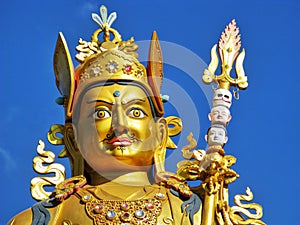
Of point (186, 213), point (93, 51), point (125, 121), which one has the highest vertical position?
point (93, 51)

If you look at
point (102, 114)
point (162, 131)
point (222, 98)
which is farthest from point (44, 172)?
point (222, 98)

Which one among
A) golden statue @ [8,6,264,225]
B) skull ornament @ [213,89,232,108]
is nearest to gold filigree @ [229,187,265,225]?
golden statue @ [8,6,264,225]

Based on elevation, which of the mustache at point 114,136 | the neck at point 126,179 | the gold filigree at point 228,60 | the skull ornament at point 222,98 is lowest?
the neck at point 126,179

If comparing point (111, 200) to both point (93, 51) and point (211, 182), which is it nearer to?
point (211, 182)

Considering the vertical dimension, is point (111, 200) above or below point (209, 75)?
below

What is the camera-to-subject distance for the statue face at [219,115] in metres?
12.3

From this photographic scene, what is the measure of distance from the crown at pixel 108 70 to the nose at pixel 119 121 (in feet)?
1.26

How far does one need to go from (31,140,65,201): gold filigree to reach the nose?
737 mm

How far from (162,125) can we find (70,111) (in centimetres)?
88

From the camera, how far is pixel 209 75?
12.5m

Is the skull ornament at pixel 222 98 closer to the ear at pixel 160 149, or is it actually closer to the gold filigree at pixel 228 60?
the gold filigree at pixel 228 60

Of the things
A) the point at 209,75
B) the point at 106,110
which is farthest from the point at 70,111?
the point at 209,75

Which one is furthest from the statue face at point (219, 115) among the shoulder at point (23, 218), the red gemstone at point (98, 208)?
the shoulder at point (23, 218)

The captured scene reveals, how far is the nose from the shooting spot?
12.2 m
